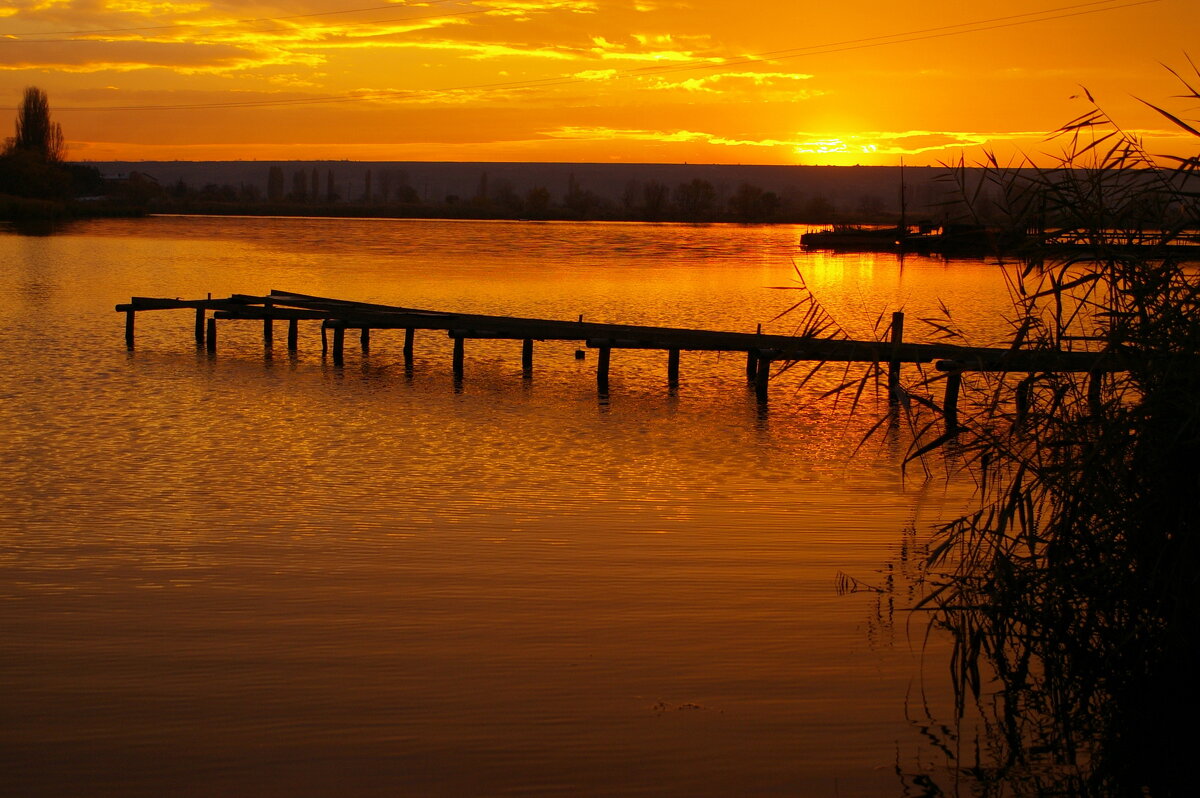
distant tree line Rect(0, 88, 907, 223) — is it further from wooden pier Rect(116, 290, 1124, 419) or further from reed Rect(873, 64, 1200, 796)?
reed Rect(873, 64, 1200, 796)

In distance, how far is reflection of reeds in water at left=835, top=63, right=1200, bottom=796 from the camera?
5.61 meters

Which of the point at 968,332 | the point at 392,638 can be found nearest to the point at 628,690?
the point at 392,638

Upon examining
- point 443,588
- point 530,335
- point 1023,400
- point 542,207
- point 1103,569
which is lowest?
point 443,588

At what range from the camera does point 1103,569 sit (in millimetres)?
5996

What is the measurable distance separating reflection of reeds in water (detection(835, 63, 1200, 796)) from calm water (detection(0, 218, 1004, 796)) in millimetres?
440

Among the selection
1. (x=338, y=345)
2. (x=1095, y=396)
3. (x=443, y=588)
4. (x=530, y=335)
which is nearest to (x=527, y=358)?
(x=530, y=335)

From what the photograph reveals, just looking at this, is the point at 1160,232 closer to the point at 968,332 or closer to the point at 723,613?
the point at 723,613

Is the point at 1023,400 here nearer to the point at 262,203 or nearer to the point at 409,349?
the point at 409,349

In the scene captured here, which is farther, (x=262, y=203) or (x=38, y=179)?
(x=262, y=203)

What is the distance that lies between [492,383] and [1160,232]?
40.6 feet

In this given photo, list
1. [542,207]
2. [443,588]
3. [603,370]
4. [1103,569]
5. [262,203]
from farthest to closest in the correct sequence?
[262,203] < [542,207] < [603,370] < [443,588] < [1103,569]

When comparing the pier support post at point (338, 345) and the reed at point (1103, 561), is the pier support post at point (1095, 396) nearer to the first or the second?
the reed at point (1103, 561)

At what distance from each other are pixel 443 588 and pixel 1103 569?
13.0ft

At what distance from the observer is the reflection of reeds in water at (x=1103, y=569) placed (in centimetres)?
561
